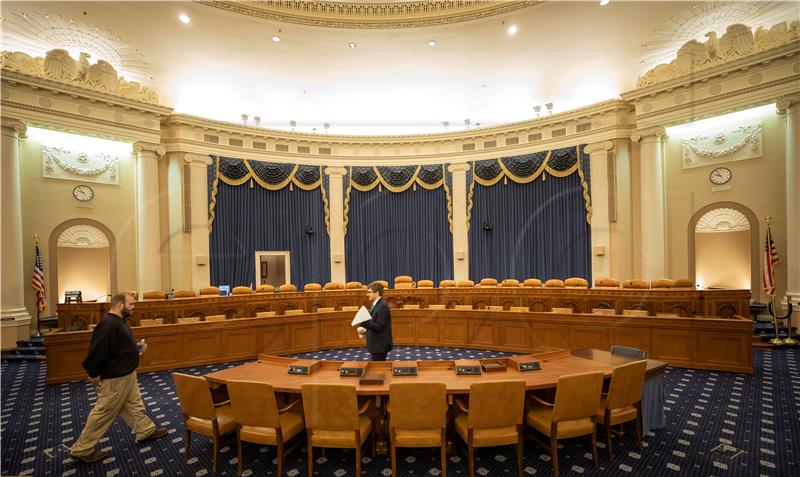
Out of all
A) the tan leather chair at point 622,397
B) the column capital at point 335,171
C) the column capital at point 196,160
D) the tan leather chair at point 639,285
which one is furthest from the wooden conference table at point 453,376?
the column capital at point 335,171

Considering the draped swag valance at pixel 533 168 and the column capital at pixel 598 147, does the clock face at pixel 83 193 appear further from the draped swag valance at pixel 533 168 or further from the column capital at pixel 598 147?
the column capital at pixel 598 147

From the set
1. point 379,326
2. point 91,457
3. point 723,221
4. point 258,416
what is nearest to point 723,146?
point 723,221

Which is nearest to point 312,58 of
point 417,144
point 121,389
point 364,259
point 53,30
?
point 417,144

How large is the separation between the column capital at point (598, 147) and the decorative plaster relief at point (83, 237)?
12.8m

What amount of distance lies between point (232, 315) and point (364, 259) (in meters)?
5.09

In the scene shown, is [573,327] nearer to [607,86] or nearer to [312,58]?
[607,86]

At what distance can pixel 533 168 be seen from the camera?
Result: 37.4 ft

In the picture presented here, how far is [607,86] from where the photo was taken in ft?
Answer: 34.3

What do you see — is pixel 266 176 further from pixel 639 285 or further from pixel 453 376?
pixel 639 285

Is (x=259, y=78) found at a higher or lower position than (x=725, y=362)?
higher

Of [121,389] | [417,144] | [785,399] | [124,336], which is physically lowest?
[785,399]

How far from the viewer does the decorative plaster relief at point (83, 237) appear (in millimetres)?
9445

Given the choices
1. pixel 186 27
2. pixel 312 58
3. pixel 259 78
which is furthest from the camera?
pixel 259 78

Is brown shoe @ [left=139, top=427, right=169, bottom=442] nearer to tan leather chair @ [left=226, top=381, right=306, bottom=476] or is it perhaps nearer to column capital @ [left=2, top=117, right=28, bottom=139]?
tan leather chair @ [left=226, top=381, right=306, bottom=476]
